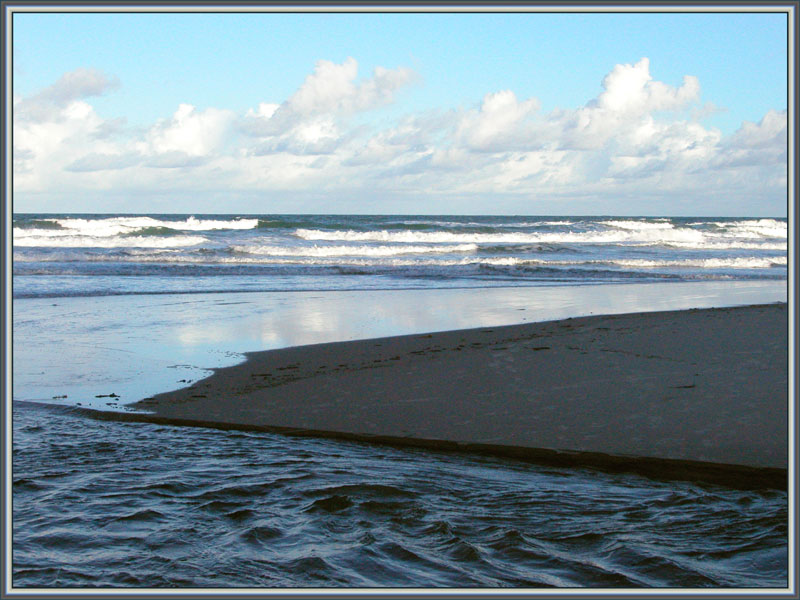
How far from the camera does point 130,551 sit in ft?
11.2

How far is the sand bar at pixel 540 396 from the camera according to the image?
16.0 feet

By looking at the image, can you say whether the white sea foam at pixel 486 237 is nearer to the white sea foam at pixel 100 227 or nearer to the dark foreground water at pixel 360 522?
the white sea foam at pixel 100 227

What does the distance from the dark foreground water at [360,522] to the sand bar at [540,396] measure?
1.34ft

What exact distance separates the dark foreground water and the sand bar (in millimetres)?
408

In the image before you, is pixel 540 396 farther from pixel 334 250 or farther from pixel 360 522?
pixel 334 250

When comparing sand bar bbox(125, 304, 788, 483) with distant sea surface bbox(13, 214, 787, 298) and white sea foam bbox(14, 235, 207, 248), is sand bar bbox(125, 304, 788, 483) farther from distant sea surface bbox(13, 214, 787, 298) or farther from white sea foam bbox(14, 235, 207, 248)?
white sea foam bbox(14, 235, 207, 248)

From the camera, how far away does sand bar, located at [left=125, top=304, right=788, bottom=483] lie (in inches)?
192

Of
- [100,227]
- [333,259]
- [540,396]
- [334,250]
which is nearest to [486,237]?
[334,250]

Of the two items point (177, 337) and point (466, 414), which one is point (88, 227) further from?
point (466, 414)

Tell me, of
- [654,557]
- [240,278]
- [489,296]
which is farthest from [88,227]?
[654,557]

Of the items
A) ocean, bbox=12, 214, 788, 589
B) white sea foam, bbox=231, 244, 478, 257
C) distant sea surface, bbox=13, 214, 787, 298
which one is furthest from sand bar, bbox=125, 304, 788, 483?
white sea foam, bbox=231, 244, 478, 257

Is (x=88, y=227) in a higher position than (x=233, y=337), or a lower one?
higher

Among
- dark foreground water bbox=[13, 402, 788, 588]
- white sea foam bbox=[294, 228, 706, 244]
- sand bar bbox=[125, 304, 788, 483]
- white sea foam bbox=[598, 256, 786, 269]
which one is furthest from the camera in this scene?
white sea foam bbox=[294, 228, 706, 244]

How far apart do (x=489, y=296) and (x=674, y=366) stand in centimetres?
793
